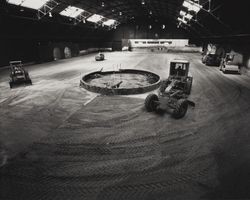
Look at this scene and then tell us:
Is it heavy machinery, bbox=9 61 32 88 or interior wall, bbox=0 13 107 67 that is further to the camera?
interior wall, bbox=0 13 107 67

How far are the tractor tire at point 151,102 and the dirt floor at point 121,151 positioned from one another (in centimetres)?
40

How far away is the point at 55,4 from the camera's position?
21141mm

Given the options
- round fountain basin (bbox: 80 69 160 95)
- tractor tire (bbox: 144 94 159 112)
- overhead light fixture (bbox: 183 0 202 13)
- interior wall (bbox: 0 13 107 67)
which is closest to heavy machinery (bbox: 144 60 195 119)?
tractor tire (bbox: 144 94 159 112)

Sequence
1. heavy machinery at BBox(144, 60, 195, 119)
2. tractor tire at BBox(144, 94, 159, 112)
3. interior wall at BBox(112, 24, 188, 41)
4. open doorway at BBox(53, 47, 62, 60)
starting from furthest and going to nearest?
interior wall at BBox(112, 24, 188, 41) < open doorway at BBox(53, 47, 62, 60) < tractor tire at BBox(144, 94, 159, 112) < heavy machinery at BBox(144, 60, 195, 119)

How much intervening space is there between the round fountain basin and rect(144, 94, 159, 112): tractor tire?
3.03 metres

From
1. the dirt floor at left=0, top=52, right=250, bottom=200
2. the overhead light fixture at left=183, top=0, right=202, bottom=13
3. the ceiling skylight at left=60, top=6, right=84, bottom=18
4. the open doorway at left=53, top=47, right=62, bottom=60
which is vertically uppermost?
the ceiling skylight at left=60, top=6, right=84, bottom=18

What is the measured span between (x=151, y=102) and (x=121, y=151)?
12.1 feet

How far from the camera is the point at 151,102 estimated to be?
28.3 feet

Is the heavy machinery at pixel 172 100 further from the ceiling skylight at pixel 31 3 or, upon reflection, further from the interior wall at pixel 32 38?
the interior wall at pixel 32 38

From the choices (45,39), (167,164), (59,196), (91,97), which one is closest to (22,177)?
(59,196)

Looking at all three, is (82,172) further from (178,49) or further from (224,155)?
(178,49)

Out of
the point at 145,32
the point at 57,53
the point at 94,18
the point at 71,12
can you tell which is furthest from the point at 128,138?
the point at 145,32

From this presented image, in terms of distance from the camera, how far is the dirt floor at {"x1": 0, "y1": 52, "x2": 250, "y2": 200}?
4.22 m

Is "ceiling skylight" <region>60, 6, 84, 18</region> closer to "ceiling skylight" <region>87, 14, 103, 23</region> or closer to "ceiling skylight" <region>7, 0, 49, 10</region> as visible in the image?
"ceiling skylight" <region>7, 0, 49, 10</region>
